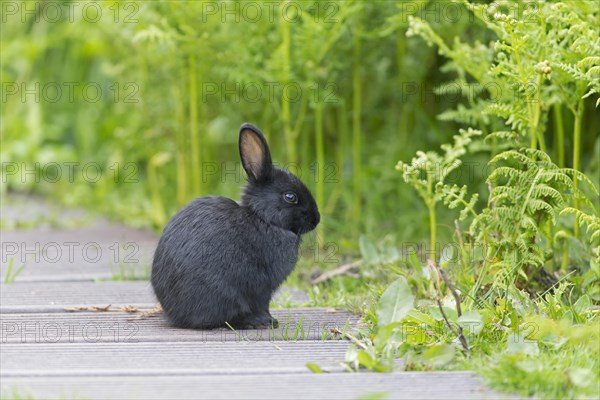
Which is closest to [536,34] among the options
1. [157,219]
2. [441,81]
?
[441,81]

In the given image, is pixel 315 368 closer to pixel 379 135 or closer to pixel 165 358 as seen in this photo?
pixel 165 358

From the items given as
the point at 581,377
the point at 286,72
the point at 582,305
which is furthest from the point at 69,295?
the point at 581,377

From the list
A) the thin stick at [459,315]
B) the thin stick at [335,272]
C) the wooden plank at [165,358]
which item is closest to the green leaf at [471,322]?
the thin stick at [459,315]

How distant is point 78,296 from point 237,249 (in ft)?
3.29

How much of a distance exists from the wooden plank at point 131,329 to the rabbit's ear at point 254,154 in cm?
58

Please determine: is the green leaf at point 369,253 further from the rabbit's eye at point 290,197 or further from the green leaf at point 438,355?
the green leaf at point 438,355

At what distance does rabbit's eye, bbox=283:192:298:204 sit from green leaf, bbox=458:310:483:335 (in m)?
0.96

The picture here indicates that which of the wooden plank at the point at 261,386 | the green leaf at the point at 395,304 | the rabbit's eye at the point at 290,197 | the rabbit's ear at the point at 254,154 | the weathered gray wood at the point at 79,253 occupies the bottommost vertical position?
the weathered gray wood at the point at 79,253

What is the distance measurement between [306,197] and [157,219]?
267cm

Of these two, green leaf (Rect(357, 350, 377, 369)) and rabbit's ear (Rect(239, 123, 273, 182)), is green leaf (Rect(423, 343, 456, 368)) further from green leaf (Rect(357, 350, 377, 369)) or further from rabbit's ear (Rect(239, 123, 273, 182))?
rabbit's ear (Rect(239, 123, 273, 182))

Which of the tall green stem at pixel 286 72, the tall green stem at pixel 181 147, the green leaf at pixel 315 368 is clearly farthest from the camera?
the tall green stem at pixel 181 147

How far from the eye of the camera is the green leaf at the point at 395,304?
3.19 m

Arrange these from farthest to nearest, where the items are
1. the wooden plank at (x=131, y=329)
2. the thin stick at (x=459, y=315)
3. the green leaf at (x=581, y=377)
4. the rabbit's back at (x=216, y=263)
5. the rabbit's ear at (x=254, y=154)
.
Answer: the rabbit's ear at (x=254, y=154)
the rabbit's back at (x=216, y=263)
the wooden plank at (x=131, y=329)
the thin stick at (x=459, y=315)
the green leaf at (x=581, y=377)

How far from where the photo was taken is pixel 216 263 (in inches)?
140
